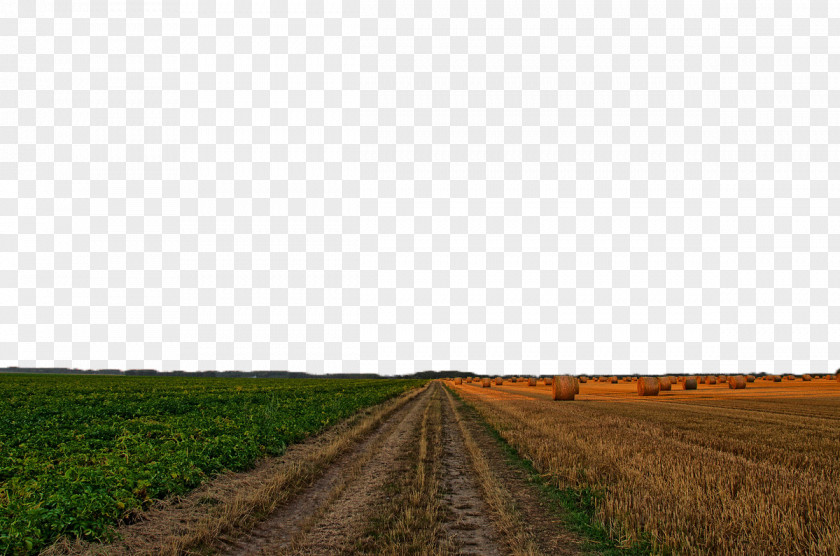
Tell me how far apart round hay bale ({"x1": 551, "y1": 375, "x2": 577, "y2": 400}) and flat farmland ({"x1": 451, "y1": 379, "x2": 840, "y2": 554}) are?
16.1 meters

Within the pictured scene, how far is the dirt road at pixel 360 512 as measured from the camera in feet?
21.0

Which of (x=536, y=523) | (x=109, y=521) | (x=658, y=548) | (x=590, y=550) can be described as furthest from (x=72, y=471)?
(x=658, y=548)

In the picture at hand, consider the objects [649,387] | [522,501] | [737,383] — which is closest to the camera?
[522,501]

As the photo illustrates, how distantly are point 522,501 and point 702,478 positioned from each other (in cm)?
392

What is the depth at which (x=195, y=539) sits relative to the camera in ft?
21.7

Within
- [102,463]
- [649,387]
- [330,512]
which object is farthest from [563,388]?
[102,463]

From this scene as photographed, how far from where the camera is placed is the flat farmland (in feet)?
20.1

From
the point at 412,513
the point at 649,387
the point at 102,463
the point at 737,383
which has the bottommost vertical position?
the point at 737,383

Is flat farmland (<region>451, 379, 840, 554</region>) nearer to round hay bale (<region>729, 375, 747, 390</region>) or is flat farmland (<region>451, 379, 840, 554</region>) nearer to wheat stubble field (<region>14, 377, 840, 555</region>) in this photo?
wheat stubble field (<region>14, 377, 840, 555</region>)

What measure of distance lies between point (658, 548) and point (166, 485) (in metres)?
9.04

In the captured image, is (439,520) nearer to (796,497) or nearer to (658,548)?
(658,548)

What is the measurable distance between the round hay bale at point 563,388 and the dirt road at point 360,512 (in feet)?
73.9

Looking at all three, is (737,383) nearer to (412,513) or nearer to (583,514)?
(583,514)

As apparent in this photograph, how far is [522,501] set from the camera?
330 inches
